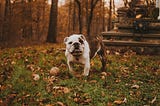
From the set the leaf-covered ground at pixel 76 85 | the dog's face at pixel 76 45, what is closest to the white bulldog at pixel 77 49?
the dog's face at pixel 76 45

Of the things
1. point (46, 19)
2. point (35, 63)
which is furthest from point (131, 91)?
point (46, 19)

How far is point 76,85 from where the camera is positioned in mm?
6773

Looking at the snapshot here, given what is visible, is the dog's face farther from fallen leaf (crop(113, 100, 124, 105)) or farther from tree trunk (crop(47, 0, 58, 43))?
tree trunk (crop(47, 0, 58, 43))

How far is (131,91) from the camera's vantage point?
A: 645 centimetres

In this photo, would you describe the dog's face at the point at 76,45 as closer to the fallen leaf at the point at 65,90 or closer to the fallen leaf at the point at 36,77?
the fallen leaf at the point at 65,90

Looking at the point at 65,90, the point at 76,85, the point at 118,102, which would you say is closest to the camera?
the point at 118,102

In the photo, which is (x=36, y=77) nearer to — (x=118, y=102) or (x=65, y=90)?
(x=65, y=90)

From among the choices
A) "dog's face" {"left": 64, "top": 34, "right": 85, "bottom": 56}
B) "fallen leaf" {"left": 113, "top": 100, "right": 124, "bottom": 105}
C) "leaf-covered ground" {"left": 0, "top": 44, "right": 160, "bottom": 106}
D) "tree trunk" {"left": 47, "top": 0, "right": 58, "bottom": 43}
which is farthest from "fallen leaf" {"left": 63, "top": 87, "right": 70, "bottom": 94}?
"tree trunk" {"left": 47, "top": 0, "right": 58, "bottom": 43}

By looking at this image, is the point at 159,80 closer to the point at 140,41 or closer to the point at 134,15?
the point at 140,41

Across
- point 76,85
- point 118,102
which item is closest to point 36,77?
point 76,85

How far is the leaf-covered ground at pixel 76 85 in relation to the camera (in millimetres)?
5691

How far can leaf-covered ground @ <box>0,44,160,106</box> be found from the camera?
18.7 feet

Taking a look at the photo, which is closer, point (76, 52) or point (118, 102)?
point (118, 102)

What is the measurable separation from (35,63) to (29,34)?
118 feet
